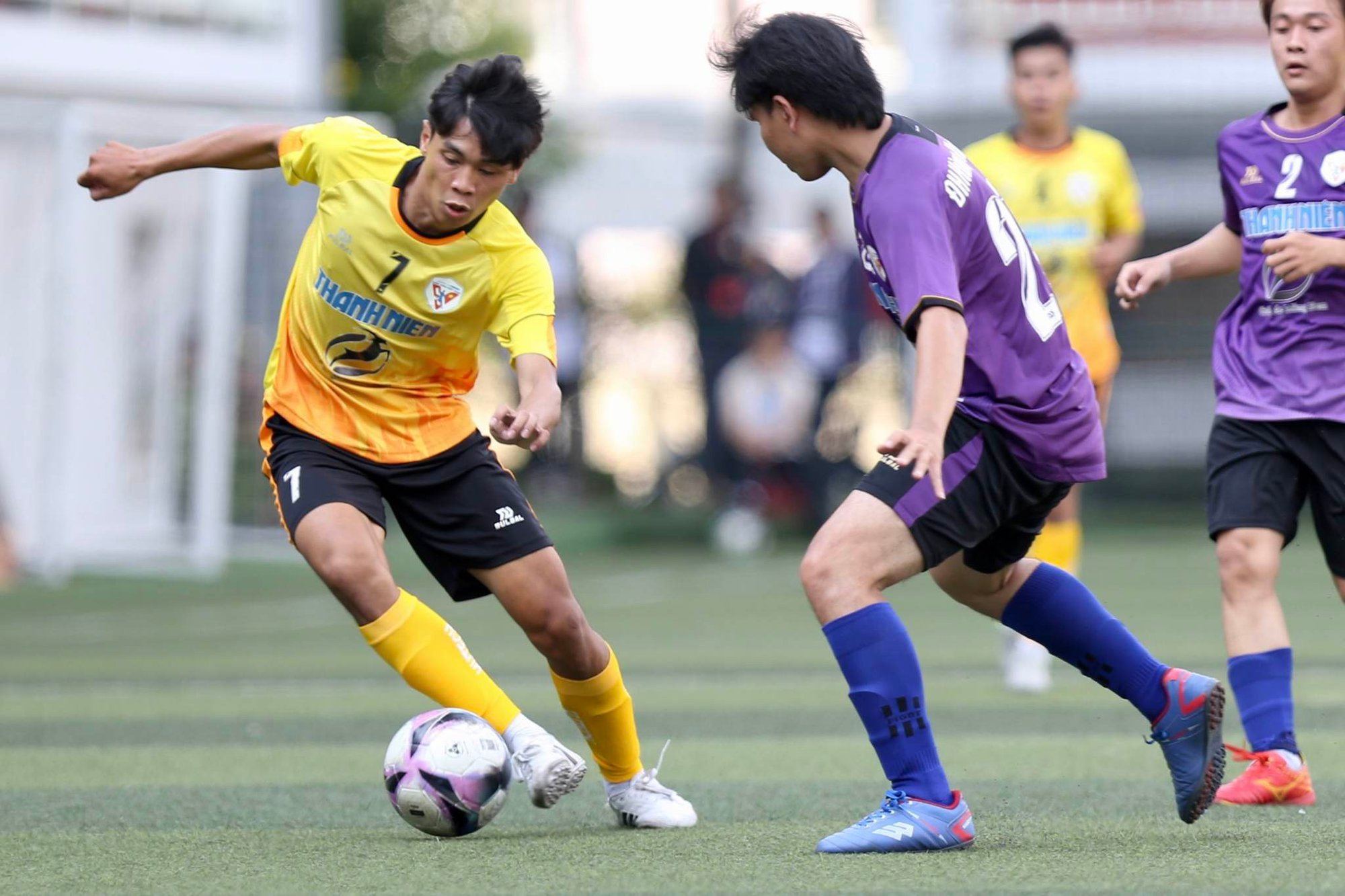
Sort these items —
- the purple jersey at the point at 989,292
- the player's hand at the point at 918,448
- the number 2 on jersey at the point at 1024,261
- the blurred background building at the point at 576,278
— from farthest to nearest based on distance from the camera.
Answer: the blurred background building at the point at 576,278
the number 2 on jersey at the point at 1024,261
the purple jersey at the point at 989,292
the player's hand at the point at 918,448

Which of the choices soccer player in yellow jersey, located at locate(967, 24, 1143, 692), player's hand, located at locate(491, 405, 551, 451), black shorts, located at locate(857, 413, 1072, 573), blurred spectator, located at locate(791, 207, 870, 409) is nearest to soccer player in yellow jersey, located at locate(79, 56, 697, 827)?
player's hand, located at locate(491, 405, 551, 451)

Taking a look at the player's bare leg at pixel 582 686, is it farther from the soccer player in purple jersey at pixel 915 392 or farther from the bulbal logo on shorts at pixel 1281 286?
the bulbal logo on shorts at pixel 1281 286

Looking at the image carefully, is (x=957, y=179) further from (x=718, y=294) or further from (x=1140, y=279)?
(x=718, y=294)

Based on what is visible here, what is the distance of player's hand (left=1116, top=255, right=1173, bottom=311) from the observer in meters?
5.68

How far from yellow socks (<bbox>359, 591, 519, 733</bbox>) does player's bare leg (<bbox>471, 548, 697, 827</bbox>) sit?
15 cm

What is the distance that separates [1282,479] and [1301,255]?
63 centimetres

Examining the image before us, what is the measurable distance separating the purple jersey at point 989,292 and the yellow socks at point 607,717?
1280 mm

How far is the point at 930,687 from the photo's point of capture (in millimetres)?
8617

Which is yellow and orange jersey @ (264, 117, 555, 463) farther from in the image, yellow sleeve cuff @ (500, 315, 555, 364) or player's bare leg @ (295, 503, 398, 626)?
player's bare leg @ (295, 503, 398, 626)

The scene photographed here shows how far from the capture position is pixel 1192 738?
4902 millimetres

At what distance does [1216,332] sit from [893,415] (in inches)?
499

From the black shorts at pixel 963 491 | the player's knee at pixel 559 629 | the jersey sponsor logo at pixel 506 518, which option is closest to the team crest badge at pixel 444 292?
the jersey sponsor logo at pixel 506 518

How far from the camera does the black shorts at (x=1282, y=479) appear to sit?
555 centimetres

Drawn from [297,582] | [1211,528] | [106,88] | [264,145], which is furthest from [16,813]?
[106,88]
